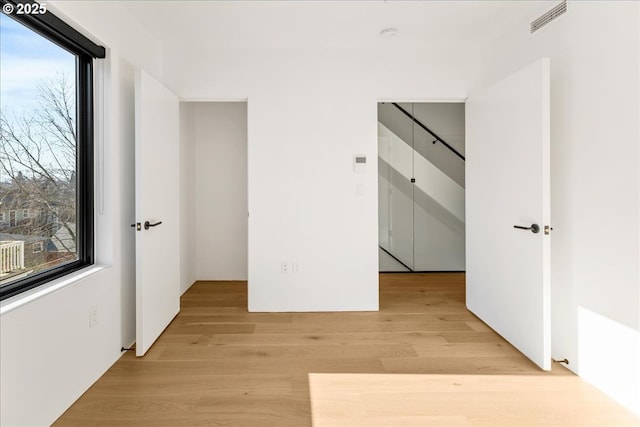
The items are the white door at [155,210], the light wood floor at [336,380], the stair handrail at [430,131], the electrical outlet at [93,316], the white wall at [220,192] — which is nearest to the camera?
the light wood floor at [336,380]

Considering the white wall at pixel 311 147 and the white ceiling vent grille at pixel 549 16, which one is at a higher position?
the white ceiling vent grille at pixel 549 16

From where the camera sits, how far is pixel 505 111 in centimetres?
270

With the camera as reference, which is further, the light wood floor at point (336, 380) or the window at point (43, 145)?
the light wood floor at point (336, 380)

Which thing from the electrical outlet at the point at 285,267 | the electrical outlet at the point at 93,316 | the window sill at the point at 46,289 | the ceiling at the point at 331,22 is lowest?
the electrical outlet at the point at 93,316

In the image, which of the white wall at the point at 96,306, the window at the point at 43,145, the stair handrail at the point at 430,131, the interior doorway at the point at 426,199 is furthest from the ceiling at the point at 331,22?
the interior doorway at the point at 426,199

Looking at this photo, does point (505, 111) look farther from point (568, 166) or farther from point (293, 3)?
point (293, 3)

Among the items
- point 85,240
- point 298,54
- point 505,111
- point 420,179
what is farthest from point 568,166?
point 85,240

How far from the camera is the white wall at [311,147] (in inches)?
131

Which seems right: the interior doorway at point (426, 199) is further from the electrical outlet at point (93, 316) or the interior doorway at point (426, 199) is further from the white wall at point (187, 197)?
the electrical outlet at point (93, 316)

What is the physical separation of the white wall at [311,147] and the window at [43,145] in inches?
50.3

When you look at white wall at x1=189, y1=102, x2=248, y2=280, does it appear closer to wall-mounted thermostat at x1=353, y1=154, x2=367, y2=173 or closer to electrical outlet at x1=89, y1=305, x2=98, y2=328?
wall-mounted thermostat at x1=353, y1=154, x2=367, y2=173

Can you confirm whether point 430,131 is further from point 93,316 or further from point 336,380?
point 93,316

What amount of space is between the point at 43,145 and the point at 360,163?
2296 mm

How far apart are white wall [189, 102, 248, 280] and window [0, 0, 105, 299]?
216cm
